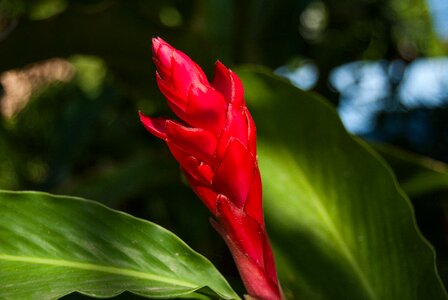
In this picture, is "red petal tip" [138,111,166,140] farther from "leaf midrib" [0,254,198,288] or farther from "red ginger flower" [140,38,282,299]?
"leaf midrib" [0,254,198,288]

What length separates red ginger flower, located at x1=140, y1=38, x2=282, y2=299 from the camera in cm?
44

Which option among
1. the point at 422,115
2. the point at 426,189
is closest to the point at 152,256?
the point at 426,189

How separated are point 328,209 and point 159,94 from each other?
73 cm

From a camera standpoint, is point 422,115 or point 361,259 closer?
point 361,259

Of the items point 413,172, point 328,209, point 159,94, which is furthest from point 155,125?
point 159,94

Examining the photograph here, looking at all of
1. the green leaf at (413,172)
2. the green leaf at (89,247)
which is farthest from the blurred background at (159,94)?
the green leaf at (89,247)

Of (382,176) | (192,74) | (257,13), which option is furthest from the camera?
(257,13)

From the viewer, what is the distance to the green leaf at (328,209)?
0.63 meters

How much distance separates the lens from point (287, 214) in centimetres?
71

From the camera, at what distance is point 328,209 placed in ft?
2.28

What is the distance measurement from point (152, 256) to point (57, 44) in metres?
0.85

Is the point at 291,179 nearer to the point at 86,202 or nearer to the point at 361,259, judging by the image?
the point at 361,259

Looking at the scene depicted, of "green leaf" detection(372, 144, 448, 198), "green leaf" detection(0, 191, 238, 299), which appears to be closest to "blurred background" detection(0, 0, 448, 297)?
"green leaf" detection(372, 144, 448, 198)

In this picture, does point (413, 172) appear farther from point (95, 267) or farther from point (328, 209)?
point (95, 267)
